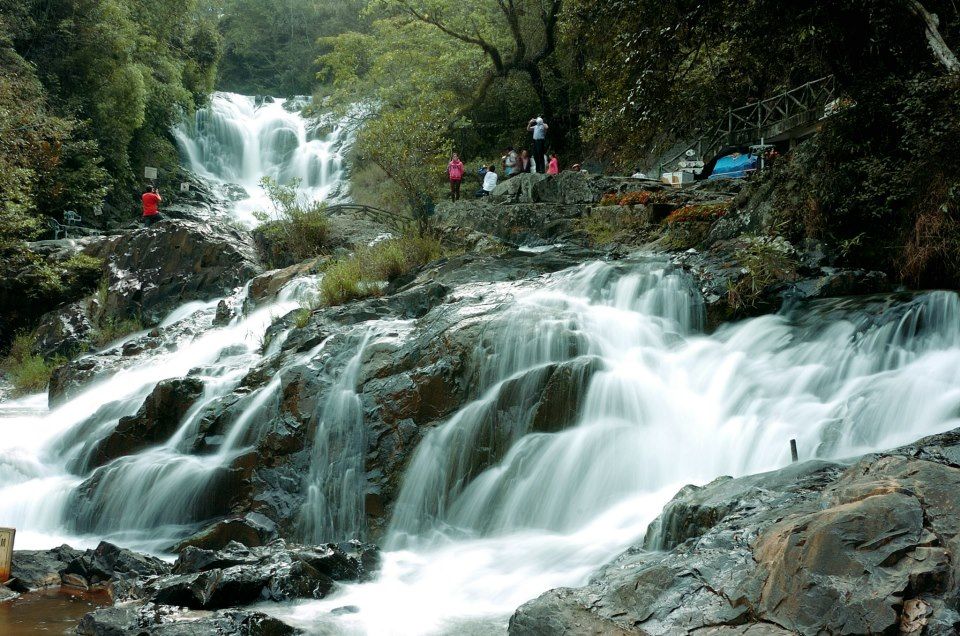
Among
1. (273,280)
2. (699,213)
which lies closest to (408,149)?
(273,280)

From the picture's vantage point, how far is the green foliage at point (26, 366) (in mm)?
15703

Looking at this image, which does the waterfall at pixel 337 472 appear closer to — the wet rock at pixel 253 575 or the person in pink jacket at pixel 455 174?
the wet rock at pixel 253 575

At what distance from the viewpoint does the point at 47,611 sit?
19.4 feet

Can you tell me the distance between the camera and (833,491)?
4.26 m

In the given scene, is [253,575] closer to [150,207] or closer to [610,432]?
[610,432]

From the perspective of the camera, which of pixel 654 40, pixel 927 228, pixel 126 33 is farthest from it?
pixel 126 33

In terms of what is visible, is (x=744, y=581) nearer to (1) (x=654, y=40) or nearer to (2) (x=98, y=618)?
(2) (x=98, y=618)

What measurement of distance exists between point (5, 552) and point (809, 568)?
6.44 meters

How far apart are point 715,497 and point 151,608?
161 inches

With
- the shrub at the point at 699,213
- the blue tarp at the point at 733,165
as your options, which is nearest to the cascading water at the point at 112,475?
the shrub at the point at 699,213

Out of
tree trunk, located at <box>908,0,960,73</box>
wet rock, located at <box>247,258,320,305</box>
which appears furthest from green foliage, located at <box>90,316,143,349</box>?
tree trunk, located at <box>908,0,960,73</box>

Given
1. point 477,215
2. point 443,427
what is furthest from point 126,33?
point 443,427

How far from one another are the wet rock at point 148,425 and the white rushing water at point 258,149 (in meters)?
20.5

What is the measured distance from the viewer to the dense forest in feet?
33.6
